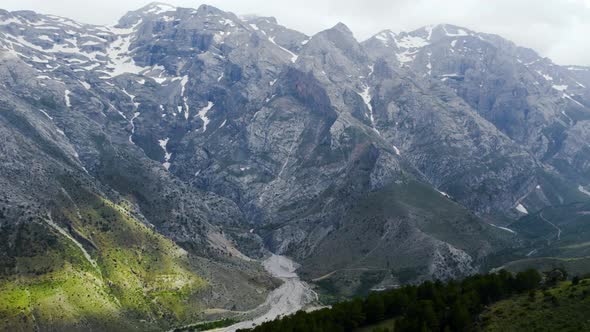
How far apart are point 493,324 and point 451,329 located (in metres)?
9.29

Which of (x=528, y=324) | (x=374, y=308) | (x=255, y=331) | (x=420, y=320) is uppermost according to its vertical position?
(x=528, y=324)

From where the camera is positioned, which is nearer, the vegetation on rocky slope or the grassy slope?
the grassy slope

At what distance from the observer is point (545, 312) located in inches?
4973

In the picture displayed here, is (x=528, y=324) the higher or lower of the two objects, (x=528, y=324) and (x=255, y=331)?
the higher

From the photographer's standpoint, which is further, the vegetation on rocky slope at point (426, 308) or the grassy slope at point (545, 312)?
the vegetation on rocky slope at point (426, 308)

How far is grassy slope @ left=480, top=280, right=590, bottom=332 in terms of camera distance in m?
120

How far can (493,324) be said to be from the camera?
128500 millimetres

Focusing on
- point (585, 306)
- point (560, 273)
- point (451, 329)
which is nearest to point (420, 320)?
point (451, 329)

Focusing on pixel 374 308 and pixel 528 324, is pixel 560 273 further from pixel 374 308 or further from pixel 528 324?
pixel 374 308

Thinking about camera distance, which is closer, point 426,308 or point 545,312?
point 545,312

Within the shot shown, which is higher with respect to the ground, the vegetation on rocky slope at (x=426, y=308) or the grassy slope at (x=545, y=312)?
the grassy slope at (x=545, y=312)

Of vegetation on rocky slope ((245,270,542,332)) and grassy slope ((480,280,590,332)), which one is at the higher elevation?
grassy slope ((480,280,590,332))

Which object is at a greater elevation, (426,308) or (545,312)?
(545,312)

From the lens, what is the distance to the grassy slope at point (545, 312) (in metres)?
120
